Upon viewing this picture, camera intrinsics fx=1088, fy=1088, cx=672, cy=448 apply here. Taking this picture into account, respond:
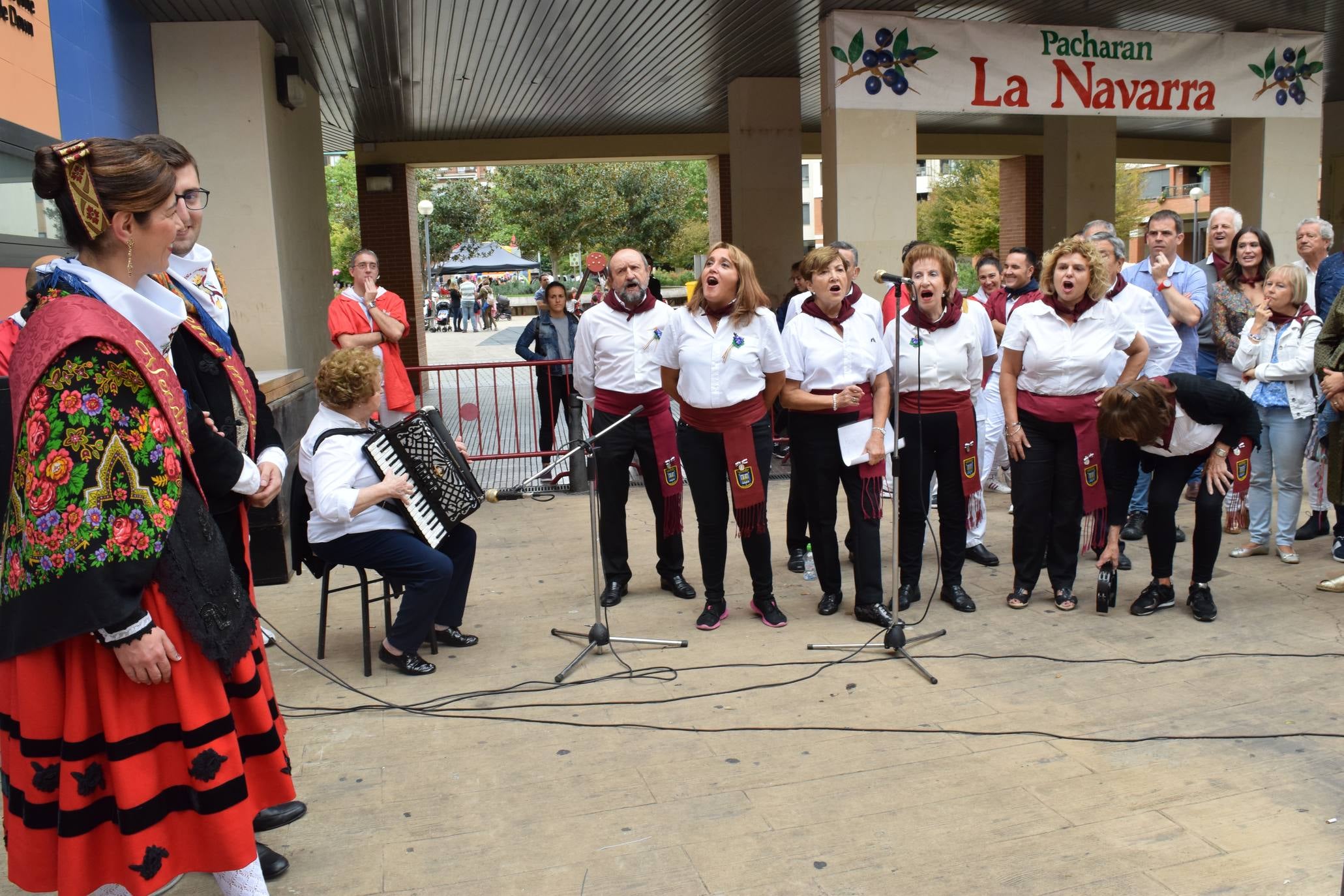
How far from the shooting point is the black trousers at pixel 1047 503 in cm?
541

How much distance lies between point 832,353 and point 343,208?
47.2 metres

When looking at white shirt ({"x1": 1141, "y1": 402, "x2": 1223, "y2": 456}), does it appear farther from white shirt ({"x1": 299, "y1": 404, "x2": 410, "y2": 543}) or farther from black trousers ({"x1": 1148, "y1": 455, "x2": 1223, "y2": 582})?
white shirt ({"x1": 299, "y1": 404, "x2": 410, "y2": 543})

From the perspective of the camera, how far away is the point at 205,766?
245 centimetres

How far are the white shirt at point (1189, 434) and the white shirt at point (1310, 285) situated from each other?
179 cm

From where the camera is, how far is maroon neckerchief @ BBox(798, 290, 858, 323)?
524 cm

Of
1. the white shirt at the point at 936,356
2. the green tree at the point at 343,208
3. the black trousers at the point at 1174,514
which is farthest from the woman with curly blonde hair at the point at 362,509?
the green tree at the point at 343,208

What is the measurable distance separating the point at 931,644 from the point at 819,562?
2.51 ft

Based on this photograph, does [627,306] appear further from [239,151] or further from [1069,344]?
[239,151]

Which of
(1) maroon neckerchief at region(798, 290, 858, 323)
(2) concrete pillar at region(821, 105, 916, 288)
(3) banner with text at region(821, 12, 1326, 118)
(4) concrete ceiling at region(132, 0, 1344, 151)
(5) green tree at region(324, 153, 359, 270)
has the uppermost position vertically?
(5) green tree at region(324, 153, 359, 270)

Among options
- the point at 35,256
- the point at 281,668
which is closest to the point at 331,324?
the point at 35,256

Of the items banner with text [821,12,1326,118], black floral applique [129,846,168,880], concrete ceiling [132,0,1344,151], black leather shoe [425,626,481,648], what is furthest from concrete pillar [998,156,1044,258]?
black floral applique [129,846,168,880]

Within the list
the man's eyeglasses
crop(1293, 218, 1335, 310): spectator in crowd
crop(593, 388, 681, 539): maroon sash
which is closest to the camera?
the man's eyeglasses

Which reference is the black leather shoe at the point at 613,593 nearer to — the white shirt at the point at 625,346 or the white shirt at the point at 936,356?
the white shirt at the point at 625,346

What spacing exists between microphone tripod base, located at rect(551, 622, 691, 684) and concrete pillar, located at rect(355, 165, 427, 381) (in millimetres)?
12633
